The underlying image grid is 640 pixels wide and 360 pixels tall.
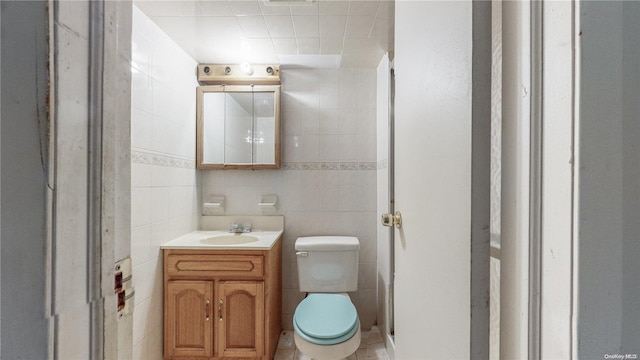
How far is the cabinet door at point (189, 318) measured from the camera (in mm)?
1618

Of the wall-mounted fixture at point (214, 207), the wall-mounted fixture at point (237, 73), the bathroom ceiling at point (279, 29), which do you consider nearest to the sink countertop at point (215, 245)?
the wall-mounted fixture at point (214, 207)

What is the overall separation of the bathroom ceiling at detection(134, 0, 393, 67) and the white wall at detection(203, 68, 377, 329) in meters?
0.19

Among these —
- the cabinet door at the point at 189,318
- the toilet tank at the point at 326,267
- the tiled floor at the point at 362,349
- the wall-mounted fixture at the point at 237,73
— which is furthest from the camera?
the wall-mounted fixture at the point at 237,73

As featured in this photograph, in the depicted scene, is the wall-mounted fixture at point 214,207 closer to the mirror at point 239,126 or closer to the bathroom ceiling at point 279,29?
the mirror at point 239,126

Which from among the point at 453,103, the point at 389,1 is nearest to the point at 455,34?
the point at 453,103

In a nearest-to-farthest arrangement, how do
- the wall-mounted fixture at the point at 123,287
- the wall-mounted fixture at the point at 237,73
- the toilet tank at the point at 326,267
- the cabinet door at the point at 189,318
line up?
the wall-mounted fixture at the point at 123,287
the cabinet door at the point at 189,318
the toilet tank at the point at 326,267
the wall-mounted fixture at the point at 237,73

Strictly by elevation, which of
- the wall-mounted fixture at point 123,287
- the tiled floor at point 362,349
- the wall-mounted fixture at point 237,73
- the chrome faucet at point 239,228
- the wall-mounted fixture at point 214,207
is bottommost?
the tiled floor at point 362,349

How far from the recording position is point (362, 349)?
1.89 meters
